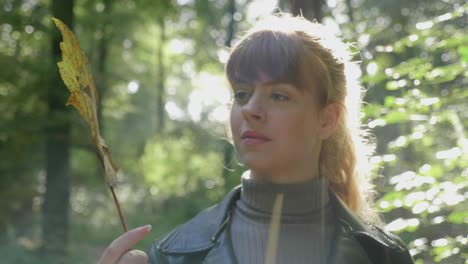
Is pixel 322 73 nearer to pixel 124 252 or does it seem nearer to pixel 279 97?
pixel 279 97

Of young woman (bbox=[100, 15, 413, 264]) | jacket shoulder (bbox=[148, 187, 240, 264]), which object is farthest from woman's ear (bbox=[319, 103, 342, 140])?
jacket shoulder (bbox=[148, 187, 240, 264])

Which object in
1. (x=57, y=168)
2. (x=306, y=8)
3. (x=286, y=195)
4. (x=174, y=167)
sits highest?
(x=306, y=8)

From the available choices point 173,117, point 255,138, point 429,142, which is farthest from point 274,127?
point 173,117

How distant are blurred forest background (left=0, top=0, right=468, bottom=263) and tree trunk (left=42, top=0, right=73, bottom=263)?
19 mm

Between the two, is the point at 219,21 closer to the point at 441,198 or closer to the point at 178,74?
the point at 178,74

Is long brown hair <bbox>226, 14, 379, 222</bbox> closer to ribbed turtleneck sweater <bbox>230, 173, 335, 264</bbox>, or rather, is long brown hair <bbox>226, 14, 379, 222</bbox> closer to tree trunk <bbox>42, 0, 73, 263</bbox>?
ribbed turtleneck sweater <bbox>230, 173, 335, 264</bbox>

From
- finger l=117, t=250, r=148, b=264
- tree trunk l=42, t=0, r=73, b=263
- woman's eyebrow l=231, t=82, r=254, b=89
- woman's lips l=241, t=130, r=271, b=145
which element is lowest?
tree trunk l=42, t=0, r=73, b=263

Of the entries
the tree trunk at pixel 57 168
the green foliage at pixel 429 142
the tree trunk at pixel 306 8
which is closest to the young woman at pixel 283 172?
the green foliage at pixel 429 142

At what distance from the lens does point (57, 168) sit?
8.88m

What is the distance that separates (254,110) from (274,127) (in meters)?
0.07

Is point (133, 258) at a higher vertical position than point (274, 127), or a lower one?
lower

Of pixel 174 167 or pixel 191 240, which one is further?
pixel 174 167

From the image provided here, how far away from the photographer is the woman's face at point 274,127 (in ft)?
5.41

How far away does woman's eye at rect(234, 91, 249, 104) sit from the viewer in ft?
5.65
